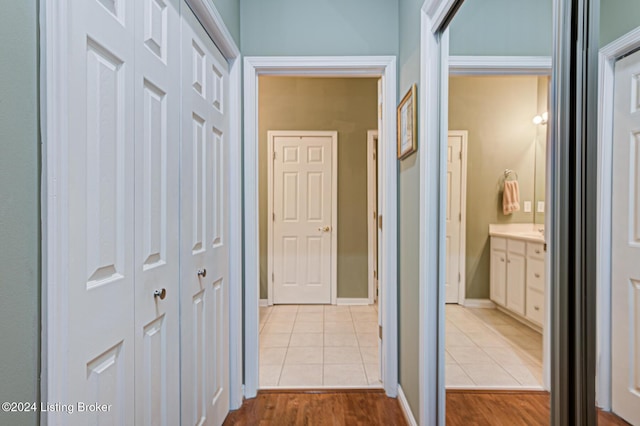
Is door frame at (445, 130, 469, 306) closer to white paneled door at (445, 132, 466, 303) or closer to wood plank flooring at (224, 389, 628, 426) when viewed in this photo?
white paneled door at (445, 132, 466, 303)

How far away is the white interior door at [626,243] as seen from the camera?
525mm

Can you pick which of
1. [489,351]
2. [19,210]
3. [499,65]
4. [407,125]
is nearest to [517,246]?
[489,351]

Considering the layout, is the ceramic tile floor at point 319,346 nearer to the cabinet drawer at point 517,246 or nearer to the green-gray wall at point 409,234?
the green-gray wall at point 409,234

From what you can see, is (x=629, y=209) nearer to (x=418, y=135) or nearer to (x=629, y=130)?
(x=629, y=130)

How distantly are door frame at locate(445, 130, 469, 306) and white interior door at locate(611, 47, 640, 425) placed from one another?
70cm

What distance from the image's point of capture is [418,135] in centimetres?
172

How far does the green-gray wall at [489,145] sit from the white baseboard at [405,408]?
0.90 meters

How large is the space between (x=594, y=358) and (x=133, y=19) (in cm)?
142

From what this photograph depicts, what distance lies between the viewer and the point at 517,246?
3.21 feet

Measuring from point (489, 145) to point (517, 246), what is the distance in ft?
1.07

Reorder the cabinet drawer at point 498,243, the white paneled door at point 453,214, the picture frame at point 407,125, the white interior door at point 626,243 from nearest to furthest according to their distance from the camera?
1. the white interior door at point 626,243
2. the cabinet drawer at point 498,243
3. the white paneled door at point 453,214
4. the picture frame at point 407,125

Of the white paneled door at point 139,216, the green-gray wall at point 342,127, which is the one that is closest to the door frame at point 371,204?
the green-gray wall at point 342,127

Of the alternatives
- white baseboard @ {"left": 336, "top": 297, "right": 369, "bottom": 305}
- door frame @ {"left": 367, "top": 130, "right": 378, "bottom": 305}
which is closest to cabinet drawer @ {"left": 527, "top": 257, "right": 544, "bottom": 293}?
door frame @ {"left": 367, "top": 130, "right": 378, "bottom": 305}

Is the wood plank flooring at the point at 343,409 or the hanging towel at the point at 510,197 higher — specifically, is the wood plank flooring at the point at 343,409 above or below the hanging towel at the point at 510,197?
below
